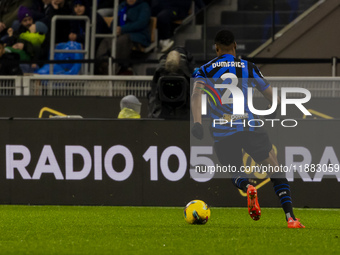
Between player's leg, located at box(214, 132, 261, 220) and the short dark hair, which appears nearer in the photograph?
player's leg, located at box(214, 132, 261, 220)

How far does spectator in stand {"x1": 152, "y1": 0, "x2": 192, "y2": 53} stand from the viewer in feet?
61.1

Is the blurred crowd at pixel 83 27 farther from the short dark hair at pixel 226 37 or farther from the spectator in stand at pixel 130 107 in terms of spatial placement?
the short dark hair at pixel 226 37

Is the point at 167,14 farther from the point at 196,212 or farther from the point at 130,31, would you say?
the point at 196,212

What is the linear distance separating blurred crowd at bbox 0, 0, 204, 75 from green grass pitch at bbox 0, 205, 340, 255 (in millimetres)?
7059

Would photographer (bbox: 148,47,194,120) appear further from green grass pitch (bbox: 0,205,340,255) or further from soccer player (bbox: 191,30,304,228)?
soccer player (bbox: 191,30,304,228)

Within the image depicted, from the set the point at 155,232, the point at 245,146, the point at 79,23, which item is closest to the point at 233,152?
the point at 245,146

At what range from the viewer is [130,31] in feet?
60.6

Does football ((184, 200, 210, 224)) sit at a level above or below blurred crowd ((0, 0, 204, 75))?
below

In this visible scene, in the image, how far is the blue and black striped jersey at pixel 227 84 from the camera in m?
8.55

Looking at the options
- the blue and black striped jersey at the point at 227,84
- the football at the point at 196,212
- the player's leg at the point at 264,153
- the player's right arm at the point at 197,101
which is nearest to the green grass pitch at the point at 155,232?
the football at the point at 196,212

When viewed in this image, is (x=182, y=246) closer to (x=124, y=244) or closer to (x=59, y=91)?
(x=124, y=244)

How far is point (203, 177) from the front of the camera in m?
12.0

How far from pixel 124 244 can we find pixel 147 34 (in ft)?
39.5

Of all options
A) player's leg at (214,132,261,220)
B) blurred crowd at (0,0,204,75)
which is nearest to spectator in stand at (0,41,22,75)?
blurred crowd at (0,0,204,75)
